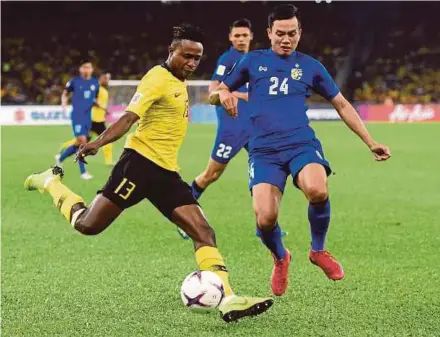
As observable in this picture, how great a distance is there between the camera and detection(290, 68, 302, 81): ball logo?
19.4 ft

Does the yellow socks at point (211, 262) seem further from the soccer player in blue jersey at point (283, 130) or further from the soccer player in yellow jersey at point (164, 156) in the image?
the soccer player in blue jersey at point (283, 130)

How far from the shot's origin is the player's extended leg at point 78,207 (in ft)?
18.6

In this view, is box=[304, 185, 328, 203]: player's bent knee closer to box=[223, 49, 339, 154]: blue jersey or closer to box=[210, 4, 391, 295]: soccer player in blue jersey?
box=[210, 4, 391, 295]: soccer player in blue jersey

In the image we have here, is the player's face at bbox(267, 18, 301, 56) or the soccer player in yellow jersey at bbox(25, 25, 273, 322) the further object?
the player's face at bbox(267, 18, 301, 56)

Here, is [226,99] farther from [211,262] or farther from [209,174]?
[209,174]

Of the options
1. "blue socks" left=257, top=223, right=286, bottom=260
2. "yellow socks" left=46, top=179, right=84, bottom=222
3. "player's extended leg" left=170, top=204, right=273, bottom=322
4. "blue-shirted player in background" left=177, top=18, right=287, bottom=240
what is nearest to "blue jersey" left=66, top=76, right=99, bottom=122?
"blue-shirted player in background" left=177, top=18, right=287, bottom=240

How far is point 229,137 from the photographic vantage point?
28.7 ft

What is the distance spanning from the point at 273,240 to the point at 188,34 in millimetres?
1723

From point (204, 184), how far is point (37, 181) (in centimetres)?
255

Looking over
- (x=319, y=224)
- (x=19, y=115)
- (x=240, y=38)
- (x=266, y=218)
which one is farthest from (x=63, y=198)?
(x=19, y=115)

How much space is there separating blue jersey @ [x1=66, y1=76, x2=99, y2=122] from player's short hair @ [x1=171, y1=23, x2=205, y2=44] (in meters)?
10.2

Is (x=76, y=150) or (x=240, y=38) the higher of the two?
(x=240, y=38)

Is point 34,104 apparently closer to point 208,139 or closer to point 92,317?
point 208,139

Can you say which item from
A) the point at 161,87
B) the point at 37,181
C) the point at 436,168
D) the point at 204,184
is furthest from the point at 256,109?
the point at 436,168
